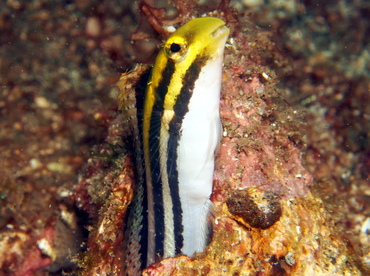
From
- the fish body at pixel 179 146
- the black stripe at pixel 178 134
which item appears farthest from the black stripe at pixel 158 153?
the black stripe at pixel 178 134

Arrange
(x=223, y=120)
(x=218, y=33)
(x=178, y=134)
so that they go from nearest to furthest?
(x=218, y=33)
(x=178, y=134)
(x=223, y=120)

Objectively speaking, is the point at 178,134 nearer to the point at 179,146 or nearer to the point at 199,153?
the point at 179,146

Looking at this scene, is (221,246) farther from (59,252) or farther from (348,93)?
(59,252)

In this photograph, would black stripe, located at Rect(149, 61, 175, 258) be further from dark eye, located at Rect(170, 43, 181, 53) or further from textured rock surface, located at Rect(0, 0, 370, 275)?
textured rock surface, located at Rect(0, 0, 370, 275)

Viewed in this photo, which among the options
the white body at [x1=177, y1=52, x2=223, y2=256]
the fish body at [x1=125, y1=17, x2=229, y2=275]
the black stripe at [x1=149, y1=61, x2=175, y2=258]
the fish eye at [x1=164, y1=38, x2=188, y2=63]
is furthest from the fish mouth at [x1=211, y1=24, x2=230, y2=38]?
the black stripe at [x1=149, y1=61, x2=175, y2=258]

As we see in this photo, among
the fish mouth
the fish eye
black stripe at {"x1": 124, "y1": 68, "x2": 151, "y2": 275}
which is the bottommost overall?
black stripe at {"x1": 124, "y1": 68, "x2": 151, "y2": 275}

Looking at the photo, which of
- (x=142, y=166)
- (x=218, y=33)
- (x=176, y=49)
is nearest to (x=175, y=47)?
(x=176, y=49)
